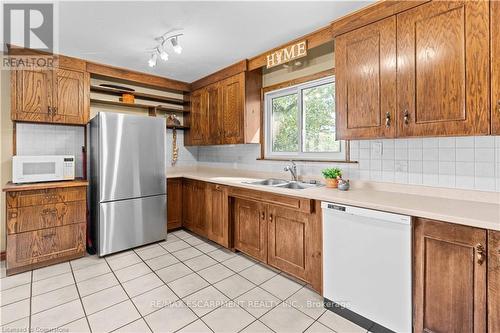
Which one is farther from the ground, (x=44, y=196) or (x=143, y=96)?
(x=143, y=96)

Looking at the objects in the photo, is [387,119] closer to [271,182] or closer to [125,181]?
[271,182]

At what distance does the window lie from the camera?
2.74 m

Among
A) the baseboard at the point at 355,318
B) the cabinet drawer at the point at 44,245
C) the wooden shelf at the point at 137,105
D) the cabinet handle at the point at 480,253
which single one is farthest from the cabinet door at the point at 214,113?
the cabinet handle at the point at 480,253

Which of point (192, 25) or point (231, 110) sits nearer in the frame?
point (192, 25)

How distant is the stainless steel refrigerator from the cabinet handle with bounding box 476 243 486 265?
320 centimetres

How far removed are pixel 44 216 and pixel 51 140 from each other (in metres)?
1.06

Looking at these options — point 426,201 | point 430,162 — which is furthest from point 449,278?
point 430,162

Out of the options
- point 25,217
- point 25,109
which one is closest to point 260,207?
point 25,217

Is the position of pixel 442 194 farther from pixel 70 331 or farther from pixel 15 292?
pixel 15 292

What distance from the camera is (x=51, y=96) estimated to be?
9.62 feet

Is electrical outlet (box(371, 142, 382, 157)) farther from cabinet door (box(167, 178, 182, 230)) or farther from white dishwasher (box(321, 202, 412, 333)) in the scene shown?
cabinet door (box(167, 178, 182, 230))

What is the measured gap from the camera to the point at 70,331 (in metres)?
1.71

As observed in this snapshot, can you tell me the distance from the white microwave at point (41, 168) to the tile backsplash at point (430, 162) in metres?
2.89

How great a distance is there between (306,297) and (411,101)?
1.76m
